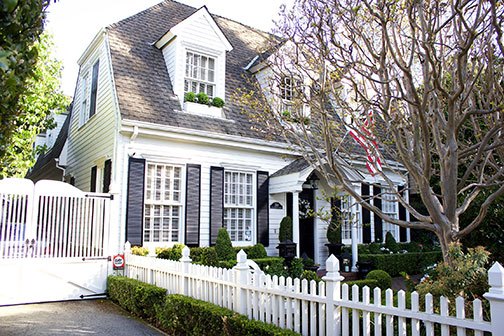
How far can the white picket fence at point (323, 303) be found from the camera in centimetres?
322

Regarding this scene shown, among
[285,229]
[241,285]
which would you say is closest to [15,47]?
[241,285]

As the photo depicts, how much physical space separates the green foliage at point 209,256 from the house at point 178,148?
0.57 m

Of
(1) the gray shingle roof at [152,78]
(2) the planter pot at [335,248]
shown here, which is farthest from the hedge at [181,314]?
(2) the planter pot at [335,248]

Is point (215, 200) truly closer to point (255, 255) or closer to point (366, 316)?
point (255, 255)

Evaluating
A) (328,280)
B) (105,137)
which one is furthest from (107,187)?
(328,280)

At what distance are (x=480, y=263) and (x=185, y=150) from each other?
794cm

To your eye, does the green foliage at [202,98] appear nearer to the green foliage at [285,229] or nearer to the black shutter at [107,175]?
the black shutter at [107,175]

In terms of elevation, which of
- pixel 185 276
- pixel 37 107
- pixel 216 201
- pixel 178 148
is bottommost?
pixel 185 276

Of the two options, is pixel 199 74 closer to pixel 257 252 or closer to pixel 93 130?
pixel 93 130

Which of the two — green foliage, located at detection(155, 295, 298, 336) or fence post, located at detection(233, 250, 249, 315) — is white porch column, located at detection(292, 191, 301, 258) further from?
fence post, located at detection(233, 250, 249, 315)

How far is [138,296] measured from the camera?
713cm

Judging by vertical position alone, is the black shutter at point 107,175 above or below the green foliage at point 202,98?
below

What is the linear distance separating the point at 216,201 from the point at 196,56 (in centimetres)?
440

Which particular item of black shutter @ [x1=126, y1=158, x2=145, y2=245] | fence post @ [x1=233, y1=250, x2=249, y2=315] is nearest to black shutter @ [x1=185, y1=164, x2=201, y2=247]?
black shutter @ [x1=126, y1=158, x2=145, y2=245]
